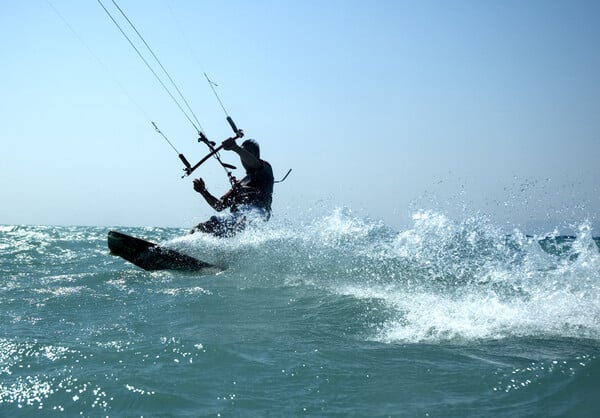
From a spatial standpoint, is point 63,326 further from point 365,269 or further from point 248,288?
point 365,269

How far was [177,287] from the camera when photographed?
813 centimetres

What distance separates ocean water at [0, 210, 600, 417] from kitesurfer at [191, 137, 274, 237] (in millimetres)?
1313

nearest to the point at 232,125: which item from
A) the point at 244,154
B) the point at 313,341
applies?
the point at 244,154

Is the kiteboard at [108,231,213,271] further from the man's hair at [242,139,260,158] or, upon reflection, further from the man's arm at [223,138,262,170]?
the man's hair at [242,139,260,158]

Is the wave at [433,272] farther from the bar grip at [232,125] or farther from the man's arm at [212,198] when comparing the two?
the bar grip at [232,125]

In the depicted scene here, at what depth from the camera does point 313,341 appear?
4.75 meters

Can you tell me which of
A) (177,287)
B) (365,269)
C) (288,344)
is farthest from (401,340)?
(365,269)

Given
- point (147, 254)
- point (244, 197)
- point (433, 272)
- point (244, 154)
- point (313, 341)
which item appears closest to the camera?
point (313, 341)

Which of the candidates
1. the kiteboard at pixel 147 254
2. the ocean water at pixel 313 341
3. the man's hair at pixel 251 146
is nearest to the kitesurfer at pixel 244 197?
the man's hair at pixel 251 146

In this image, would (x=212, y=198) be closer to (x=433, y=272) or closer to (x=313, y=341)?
(x=433, y=272)

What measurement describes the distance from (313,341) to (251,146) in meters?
6.80

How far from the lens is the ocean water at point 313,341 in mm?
3377

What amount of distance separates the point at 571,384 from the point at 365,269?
6.30m

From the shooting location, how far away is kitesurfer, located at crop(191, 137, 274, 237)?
10766 mm
